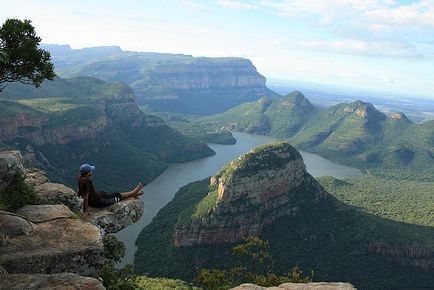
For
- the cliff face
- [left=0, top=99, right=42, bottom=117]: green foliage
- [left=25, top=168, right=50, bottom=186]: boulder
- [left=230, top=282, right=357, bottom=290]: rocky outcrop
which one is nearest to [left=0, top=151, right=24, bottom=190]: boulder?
[left=25, top=168, right=50, bottom=186]: boulder

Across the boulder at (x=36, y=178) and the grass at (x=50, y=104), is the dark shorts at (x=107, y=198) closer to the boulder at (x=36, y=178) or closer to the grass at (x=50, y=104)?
the boulder at (x=36, y=178)

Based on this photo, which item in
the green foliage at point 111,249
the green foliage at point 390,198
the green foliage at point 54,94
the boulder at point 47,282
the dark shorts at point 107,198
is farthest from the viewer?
the green foliage at point 54,94

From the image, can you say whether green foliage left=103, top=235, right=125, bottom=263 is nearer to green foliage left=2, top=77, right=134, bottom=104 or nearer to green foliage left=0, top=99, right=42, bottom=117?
green foliage left=0, top=99, right=42, bottom=117

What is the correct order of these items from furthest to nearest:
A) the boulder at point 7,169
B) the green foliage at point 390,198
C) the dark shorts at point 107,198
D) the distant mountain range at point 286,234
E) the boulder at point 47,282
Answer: the green foliage at point 390,198
the distant mountain range at point 286,234
the dark shorts at point 107,198
the boulder at point 7,169
the boulder at point 47,282

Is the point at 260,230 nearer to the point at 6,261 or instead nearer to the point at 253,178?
the point at 253,178

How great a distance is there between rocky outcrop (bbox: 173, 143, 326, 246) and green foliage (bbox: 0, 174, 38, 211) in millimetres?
71951

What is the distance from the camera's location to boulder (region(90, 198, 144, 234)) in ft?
82.2

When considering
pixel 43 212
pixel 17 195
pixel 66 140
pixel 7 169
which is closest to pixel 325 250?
pixel 43 212

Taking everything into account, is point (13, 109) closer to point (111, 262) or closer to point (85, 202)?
point (111, 262)

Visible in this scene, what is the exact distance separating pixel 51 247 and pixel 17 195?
5.60 metres

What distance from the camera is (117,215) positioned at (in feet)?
84.8

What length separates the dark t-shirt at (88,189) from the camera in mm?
25172

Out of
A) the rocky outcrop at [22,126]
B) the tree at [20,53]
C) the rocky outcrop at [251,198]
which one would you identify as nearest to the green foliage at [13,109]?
the rocky outcrop at [22,126]

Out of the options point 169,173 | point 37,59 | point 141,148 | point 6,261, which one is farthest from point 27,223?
point 141,148
